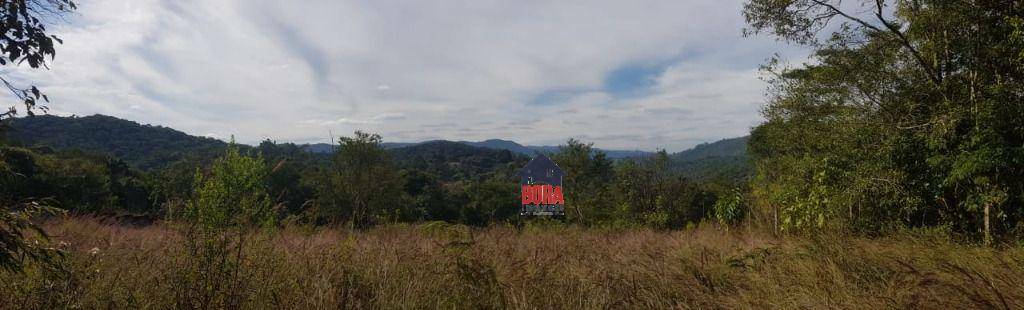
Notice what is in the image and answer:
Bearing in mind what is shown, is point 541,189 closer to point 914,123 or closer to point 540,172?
point 540,172

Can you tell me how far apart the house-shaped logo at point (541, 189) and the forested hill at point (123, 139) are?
6002 centimetres

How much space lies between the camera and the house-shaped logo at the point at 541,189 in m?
33.7

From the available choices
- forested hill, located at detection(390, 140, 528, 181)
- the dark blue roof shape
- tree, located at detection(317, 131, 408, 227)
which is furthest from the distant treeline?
forested hill, located at detection(390, 140, 528, 181)

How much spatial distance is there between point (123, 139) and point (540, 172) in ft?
311

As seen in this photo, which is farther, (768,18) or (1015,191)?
A: (768,18)

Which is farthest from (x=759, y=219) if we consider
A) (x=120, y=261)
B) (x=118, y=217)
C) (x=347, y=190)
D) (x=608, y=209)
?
(x=347, y=190)

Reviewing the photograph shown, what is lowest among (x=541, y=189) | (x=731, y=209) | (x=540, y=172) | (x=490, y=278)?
(x=541, y=189)

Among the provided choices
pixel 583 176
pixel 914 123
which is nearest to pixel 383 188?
→ pixel 583 176

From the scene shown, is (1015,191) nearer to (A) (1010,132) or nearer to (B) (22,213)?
(A) (1010,132)

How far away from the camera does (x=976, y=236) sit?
7.70m

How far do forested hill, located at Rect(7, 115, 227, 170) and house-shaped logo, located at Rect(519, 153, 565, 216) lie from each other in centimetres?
6002

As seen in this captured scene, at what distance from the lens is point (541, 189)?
34.2 meters

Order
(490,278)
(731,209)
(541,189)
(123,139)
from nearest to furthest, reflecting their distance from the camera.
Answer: (490,278) → (731,209) → (541,189) → (123,139)

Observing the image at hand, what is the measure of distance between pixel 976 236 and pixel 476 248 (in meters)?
8.81
